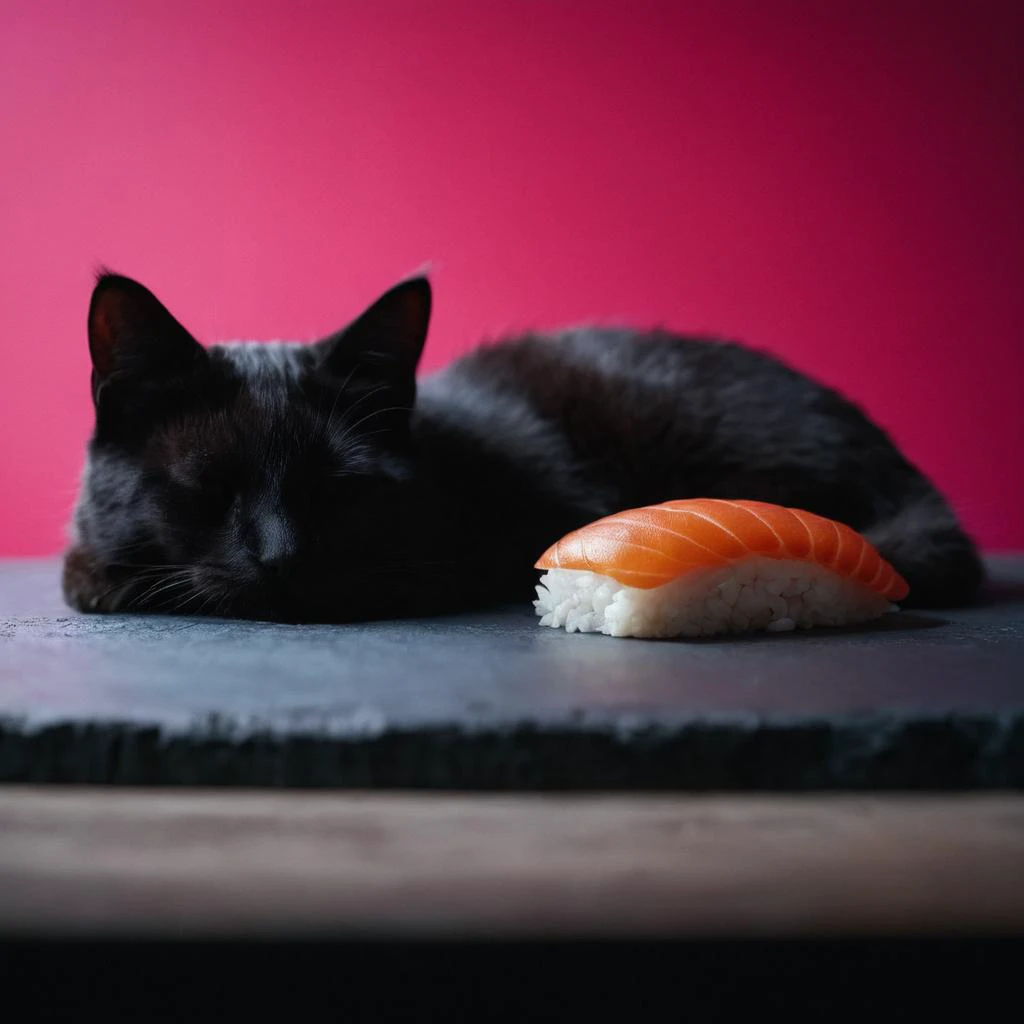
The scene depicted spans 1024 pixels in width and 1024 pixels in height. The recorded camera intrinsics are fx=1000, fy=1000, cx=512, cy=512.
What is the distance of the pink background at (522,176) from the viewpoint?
227 centimetres

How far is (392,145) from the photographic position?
2318 mm

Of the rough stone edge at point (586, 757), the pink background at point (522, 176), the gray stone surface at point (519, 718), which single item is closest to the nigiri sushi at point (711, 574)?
the gray stone surface at point (519, 718)

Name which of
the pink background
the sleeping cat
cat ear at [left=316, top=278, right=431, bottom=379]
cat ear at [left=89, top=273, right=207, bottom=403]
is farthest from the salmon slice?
the pink background

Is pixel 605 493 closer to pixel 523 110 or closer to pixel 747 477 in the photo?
pixel 747 477

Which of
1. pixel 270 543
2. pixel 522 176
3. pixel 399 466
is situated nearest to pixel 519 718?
pixel 270 543

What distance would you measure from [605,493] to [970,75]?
1.53 m

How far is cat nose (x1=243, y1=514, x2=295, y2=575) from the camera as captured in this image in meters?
1.17

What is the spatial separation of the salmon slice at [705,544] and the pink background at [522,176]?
4.23 ft

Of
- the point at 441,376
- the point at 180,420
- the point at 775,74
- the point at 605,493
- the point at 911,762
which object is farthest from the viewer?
the point at 775,74

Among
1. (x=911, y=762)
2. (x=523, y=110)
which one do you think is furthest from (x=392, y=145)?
(x=911, y=762)

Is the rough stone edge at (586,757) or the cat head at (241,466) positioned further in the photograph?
the cat head at (241,466)

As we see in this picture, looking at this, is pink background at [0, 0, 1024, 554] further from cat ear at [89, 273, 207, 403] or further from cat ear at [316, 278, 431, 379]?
cat ear at [89, 273, 207, 403]

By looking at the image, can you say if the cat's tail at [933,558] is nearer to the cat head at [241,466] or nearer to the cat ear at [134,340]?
the cat head at [241,466]

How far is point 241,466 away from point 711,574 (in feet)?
1.91
